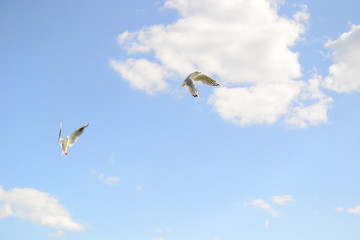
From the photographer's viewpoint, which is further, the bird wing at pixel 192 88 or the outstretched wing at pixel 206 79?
the outstretched wing at pixel 206 79

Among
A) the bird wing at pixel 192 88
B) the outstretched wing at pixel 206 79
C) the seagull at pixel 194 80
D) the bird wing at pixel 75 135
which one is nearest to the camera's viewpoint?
the bird wing at pixel 192 88

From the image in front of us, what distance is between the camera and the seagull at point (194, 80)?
170 feet

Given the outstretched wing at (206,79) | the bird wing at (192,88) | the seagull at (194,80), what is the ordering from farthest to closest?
the outstretched wing at (206,79)
the seagull at (194,80)
the bird wing at (192,88)

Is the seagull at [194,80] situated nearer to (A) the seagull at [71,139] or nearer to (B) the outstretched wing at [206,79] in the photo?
(B) the outstretched wing at [206,79]

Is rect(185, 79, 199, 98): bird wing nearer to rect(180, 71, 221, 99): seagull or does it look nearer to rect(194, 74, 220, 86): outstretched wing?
rect(180, 71, 221, 99): seagull

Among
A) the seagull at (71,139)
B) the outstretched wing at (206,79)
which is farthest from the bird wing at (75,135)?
the outstretched wing at (206,79)

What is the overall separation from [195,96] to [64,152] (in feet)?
70.7

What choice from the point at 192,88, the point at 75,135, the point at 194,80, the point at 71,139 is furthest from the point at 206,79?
the point at 71,139

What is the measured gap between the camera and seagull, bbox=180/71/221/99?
170ft

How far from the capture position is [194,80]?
56.8 m

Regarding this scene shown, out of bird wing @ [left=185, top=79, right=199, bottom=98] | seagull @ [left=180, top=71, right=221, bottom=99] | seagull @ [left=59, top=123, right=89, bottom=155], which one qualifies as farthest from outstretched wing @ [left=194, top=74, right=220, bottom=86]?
seagull @ [left=59, top=123, right=89, bottom=155]

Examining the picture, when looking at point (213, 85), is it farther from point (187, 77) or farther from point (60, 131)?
point (60, 131)

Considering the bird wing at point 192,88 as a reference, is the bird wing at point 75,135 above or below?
below

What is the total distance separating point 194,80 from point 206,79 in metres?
1.78
